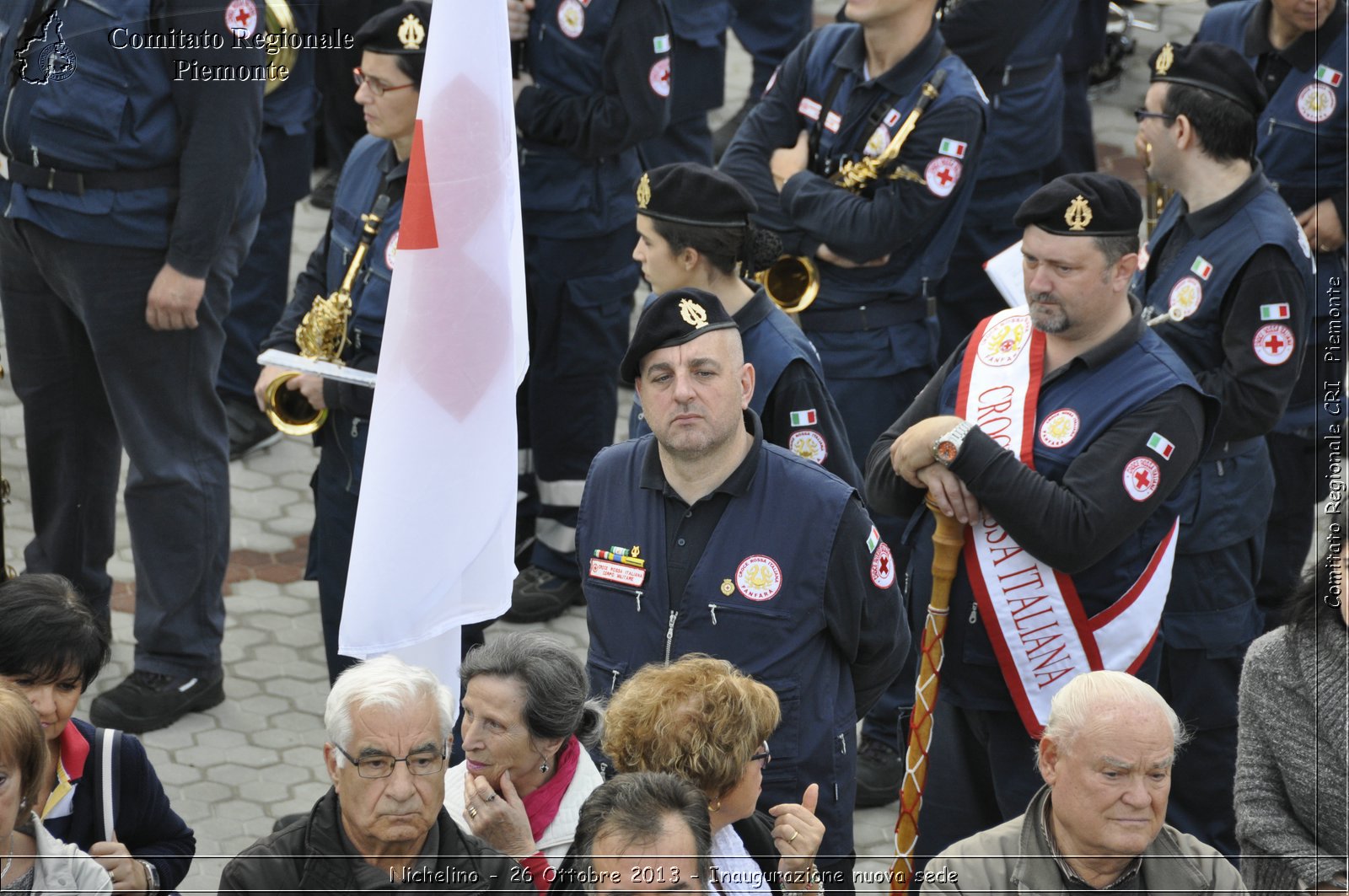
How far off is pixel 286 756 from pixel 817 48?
3300 millimetres

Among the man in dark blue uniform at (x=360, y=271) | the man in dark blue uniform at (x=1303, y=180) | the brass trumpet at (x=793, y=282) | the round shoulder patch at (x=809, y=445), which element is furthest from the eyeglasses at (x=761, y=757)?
the man in dark blue uniform at (x=1303, y=180)

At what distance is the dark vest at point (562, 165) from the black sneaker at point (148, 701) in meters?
2.30

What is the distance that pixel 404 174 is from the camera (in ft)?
20.8

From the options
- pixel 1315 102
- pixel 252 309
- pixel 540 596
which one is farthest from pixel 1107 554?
pixel 252 309

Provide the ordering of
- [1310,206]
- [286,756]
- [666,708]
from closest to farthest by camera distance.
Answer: [666,708]
[286,756]
[1310,206]

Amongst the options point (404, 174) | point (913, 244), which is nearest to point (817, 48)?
point (913, 244)

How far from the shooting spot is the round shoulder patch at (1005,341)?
18.7 feet

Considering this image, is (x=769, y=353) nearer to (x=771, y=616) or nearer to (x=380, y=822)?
(x=771, y=616)

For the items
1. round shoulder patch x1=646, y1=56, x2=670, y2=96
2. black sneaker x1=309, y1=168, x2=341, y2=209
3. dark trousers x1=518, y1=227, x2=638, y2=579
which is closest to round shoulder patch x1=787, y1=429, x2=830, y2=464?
dark trousers x1=518, y1=227, x2=638, y2=579

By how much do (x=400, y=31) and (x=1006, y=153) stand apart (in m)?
3.32

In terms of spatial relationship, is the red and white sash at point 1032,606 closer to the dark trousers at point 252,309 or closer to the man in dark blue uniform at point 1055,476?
the man in dark blue uniform at point 1055,476

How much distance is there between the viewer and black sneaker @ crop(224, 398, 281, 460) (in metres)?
9.03

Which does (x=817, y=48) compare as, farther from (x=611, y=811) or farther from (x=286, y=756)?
(x=611, y=811)

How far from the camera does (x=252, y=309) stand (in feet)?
29.4
